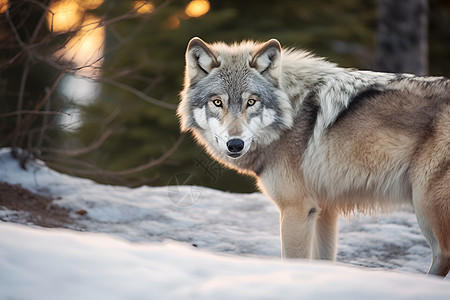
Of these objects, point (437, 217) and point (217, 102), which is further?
point (217, 102)

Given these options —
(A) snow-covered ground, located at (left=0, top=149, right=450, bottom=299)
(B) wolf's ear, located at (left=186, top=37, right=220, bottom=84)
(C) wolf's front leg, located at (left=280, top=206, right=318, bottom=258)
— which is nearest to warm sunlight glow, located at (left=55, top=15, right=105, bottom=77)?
(B) wolf's ear, located at (left=186, top=37, right=220, bottom=84)

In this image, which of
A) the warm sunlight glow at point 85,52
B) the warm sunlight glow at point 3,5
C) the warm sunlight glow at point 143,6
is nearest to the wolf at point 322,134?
the warm sunlight glow at point 143,6

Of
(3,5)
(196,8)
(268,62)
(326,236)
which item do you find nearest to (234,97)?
(268,62)

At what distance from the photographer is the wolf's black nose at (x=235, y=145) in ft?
12.5

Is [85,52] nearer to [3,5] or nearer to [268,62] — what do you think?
[3,5]

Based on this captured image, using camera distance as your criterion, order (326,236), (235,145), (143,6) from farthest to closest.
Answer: (143,6), (326,236), (235,145)

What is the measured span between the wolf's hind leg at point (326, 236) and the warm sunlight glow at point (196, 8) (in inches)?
406

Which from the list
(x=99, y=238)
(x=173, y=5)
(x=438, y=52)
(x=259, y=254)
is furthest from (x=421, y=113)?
(x=438, y=52)

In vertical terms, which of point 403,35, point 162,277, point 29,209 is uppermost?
point 403,35

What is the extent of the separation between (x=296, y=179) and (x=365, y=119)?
708 millimetres

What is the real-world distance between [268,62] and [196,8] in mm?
10316

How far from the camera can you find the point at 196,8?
14.0 meters

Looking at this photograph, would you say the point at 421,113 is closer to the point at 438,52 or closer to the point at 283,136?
the point at 283,136

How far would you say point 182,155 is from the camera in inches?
520
